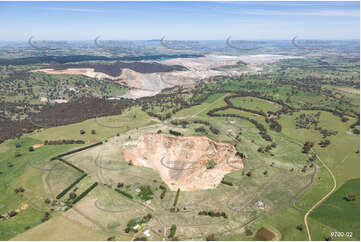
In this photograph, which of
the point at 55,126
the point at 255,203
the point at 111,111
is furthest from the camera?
the point at 111,111

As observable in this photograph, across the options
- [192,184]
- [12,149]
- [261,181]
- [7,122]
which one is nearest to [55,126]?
[12,149]

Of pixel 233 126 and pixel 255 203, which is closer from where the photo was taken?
pixel 255 203

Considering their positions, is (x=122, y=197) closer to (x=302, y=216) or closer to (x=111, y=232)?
(x=111, y=232)

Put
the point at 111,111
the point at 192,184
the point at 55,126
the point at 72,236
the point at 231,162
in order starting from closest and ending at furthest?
the point at 72,236
the point at 192,184
the point at 231,162
the point at 55,126
the point at 111,111

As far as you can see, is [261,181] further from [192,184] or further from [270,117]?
[270,117]

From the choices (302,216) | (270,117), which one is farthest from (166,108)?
(302,216)

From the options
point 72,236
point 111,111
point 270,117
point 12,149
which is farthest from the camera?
point 111,111
